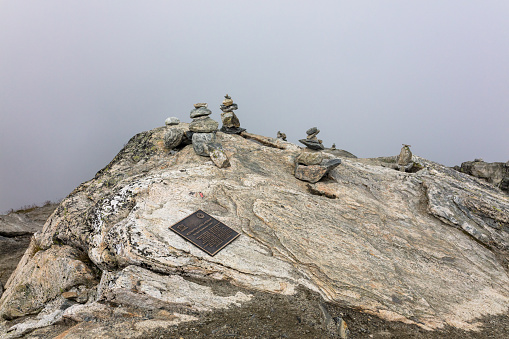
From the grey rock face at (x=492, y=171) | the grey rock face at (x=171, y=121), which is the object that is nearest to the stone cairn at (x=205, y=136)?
the grey rock face at (x=171, y=121)

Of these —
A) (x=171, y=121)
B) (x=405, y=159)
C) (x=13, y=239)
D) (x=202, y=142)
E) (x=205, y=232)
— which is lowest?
(x=13, y=239)

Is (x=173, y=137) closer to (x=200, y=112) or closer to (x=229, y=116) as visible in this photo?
(x=200, y=112)

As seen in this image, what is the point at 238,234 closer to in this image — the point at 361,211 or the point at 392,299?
the point at 392,299

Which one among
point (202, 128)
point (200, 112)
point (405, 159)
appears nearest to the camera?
point (202, 128)

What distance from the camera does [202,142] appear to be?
1642 cm

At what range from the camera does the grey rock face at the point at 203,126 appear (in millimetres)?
17078

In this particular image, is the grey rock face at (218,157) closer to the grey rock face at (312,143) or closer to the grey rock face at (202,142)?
the grey rock face at (202,142)

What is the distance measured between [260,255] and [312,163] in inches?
321

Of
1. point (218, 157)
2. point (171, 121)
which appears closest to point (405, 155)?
point (218, 157)

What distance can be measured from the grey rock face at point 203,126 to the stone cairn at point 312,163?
6.30 metres

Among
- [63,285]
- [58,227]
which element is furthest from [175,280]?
[58,227]

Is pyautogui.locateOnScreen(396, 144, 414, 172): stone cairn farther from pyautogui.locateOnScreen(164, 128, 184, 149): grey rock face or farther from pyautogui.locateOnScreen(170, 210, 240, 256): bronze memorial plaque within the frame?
pyautogui.locateOnScreen(164, 128, 184, 149): grey rock face

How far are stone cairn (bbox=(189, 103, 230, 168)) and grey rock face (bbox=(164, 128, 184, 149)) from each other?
924 millimetres

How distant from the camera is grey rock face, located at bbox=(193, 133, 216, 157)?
16250mm
